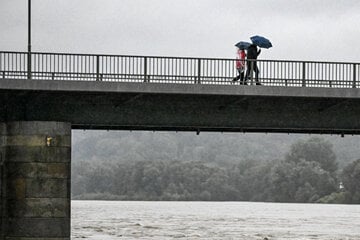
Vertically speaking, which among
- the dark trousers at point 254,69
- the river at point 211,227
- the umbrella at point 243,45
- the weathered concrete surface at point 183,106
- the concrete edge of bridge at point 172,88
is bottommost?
the river at point 211,227

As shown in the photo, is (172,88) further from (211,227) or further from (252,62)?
(211,227)

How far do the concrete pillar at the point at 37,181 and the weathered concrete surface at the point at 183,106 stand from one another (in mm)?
1045

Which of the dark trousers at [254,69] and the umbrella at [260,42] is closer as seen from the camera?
the dark trousers at [254,69]

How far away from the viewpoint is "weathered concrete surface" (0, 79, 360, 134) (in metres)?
44.3

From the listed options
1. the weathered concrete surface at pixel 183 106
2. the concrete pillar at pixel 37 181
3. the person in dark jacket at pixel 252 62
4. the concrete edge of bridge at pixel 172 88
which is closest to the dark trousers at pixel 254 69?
the person in dark jacket at pixel 252 62

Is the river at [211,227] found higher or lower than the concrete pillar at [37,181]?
lower

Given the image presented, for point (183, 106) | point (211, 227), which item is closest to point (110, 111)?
point (183, 106)

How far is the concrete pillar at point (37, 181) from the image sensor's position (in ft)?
145

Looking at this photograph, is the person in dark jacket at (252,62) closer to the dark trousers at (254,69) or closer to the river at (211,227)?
the dark trousers at (254,69)

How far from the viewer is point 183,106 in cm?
4684

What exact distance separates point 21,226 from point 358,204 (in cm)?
14900

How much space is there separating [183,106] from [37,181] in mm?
7029

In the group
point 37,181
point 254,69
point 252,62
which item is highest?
point 252,62

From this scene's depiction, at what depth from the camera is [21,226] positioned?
44062mm
